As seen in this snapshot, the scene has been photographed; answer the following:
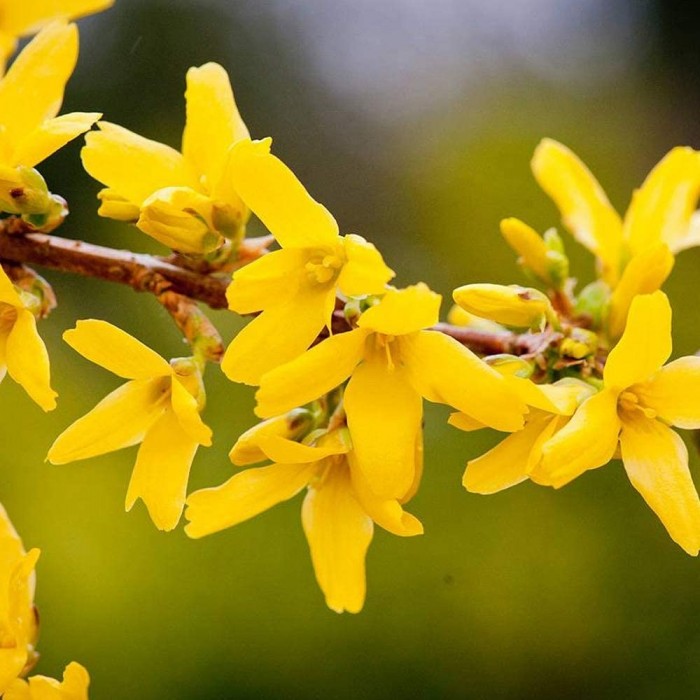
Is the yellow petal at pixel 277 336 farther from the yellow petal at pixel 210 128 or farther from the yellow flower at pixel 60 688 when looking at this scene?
the yellow flower at pixel 60 688

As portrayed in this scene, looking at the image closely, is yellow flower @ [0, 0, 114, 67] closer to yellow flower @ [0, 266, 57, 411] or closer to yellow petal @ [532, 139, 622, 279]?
yellow flower @ [0, 266, 57, 411]

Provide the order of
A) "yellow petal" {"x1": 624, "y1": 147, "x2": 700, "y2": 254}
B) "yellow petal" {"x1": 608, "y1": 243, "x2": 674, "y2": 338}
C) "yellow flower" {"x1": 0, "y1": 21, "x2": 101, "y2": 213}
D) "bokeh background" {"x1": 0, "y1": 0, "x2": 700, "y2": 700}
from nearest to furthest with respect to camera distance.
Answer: "yellow flower" {"x1": 0, "y1": 21, "x2": 101, "y2": 213}, "yellow petal" {"x1": 608, "y1": 243, "x2": 674, "y2": 338}, "yellow petal" {"x1": 624, "y1": 147, "x2": 700, "y2": 254}, "bokeh background" {"x1": 0, "y1": 0, "x2": 700, "y2": 700}

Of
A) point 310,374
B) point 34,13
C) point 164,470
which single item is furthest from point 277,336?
point 34,13

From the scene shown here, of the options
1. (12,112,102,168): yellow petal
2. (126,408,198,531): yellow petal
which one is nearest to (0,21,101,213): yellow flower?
(12,112,102,168): yellow petal

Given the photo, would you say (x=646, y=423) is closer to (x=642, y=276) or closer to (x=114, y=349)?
(x=642, y=276)

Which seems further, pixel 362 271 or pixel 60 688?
pixel 60 688

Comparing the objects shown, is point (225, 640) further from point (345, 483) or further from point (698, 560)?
point (345, 483)
